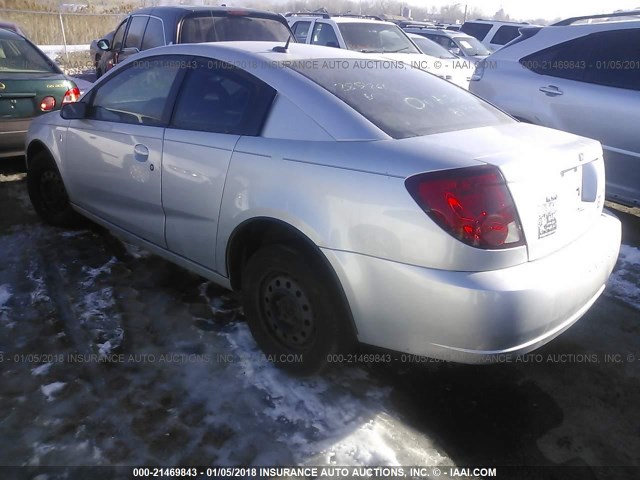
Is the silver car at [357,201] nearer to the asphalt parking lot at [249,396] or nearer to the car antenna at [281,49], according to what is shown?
the car antenna at [281,49]

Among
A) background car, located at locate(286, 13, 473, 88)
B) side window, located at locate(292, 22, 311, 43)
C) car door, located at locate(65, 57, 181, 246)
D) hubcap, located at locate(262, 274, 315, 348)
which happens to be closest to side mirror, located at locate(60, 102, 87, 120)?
car door, located at locate(65, 57, 181, 246)

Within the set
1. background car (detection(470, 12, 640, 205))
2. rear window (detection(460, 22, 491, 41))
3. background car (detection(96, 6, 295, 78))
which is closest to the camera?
background car (detection(470, 12, 640, 205))

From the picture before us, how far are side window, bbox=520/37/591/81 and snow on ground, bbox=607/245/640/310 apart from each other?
1.73m

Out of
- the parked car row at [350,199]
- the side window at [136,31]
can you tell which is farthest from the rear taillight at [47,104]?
the parked car row at [350,199]

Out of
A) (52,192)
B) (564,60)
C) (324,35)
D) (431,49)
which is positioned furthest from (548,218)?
(431,49)

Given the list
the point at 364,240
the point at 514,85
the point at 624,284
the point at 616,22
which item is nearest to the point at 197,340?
the point at 364,240

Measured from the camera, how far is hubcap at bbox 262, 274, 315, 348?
263 centimetres

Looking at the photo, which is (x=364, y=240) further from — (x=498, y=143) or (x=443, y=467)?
(x=443, y=467)

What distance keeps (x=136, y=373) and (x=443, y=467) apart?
1577 mm

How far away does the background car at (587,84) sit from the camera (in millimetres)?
4625

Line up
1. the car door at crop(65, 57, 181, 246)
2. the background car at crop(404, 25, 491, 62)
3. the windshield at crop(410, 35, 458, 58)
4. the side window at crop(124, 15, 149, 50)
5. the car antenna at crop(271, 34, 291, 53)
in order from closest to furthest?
the car antenna at crop(271, 34, 291, 53)
the car door at crop(65, 57, 181, 246)
the side window at crop(124, 15, 149, 50)
the windshield at crop(410, 35, 458, 58)
the background car at crop(404, 25, 491, 62)

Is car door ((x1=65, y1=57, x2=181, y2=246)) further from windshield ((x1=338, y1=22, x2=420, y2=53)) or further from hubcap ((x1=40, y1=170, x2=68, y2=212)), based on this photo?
windshield ((x1=338, y1=22, x2=420, y2=53))

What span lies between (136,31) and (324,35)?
343 cm

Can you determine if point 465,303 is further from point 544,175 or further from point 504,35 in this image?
point 504,35
